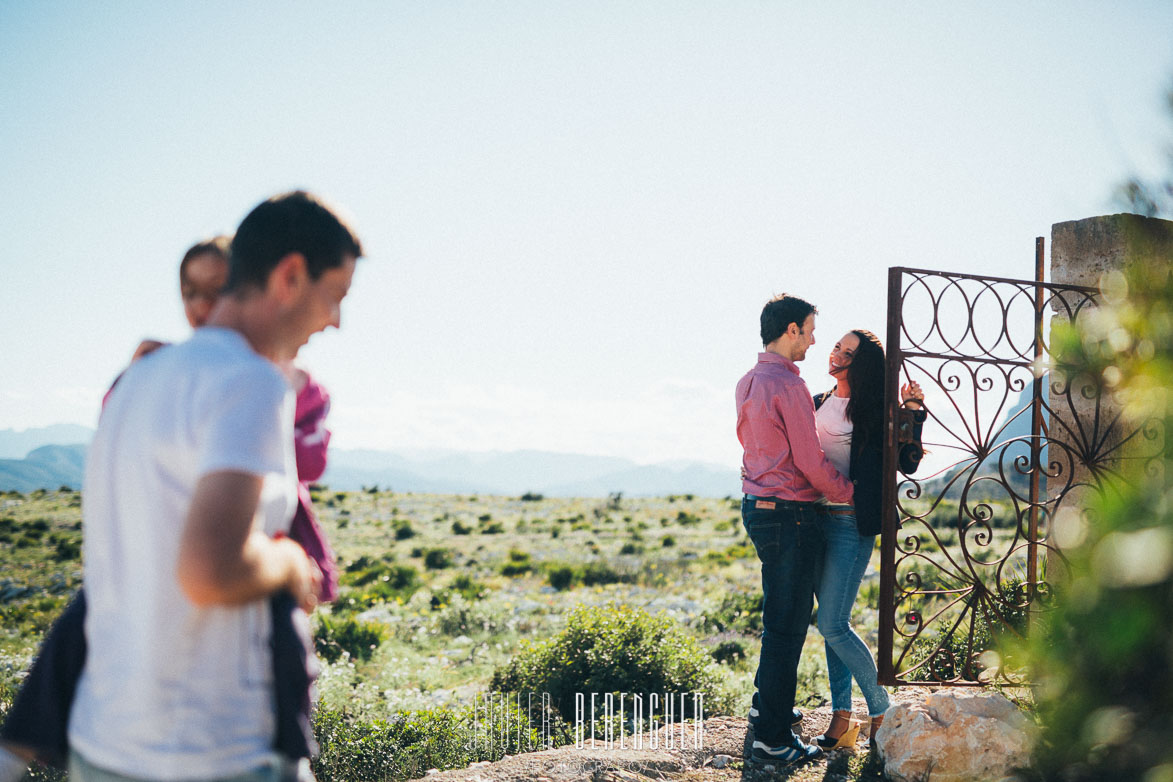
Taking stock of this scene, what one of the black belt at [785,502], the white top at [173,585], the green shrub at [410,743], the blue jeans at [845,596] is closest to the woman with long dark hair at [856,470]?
the blue jeans at [845,596]

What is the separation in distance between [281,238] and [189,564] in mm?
591

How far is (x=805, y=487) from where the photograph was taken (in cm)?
419

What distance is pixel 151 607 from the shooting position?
54.2 inches

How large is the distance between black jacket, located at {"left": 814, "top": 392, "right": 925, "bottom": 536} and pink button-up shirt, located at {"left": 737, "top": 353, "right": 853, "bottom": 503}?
0.25 ft

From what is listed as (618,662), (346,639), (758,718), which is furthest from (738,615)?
(758,718)

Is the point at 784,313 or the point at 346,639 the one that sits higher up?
the point at 784,313

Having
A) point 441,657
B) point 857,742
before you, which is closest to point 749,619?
point 441,657

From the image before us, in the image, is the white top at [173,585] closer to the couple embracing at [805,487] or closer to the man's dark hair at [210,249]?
the man's dark hair at [210,249]

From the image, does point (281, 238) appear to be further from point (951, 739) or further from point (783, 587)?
point (951, 739)

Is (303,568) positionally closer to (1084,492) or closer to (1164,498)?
(1164,498)

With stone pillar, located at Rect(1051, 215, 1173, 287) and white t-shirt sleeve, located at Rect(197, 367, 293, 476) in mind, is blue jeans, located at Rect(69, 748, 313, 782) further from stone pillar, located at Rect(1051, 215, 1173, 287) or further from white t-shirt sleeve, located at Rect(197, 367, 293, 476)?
stone pillar, located at Rect(1051, 215, 1173, 287)

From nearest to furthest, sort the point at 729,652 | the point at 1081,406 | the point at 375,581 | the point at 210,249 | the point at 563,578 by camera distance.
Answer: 1. the point at 210,249
2. the point at 1081,406
3. the point at 729,652
4. the point at 563,578
5. the point at 375,581

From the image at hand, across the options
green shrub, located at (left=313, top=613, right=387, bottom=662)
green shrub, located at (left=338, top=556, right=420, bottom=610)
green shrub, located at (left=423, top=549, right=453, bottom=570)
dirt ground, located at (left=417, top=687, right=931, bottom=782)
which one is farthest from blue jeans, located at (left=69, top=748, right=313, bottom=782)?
green shrub, located at (left=423, top=549, right=453, bottom=570)

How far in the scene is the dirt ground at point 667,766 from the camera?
4.21 m
